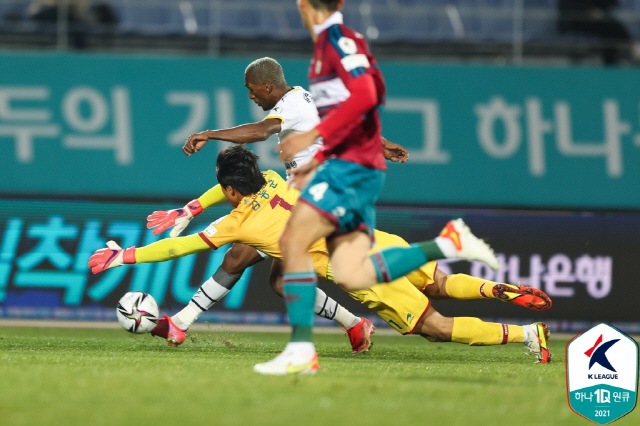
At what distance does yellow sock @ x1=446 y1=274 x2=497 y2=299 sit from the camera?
251 inches

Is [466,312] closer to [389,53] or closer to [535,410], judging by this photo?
[389,53]

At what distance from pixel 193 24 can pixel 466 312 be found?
15.9 ft

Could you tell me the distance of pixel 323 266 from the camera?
6.41 m

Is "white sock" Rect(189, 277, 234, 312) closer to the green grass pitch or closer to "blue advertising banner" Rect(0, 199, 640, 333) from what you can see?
the green grass pitch

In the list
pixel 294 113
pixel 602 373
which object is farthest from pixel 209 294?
pixel 602 373

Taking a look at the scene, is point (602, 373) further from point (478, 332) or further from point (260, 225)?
point (260, 225)

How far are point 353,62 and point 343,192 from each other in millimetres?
606

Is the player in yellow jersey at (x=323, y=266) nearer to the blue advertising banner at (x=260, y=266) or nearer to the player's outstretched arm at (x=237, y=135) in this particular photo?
the player's outstretched arm at (x=237, y=135)

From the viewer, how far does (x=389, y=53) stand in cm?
1131

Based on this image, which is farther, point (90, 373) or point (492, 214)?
point (492, 214)

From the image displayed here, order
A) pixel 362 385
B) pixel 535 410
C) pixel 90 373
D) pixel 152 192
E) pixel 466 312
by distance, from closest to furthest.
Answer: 1. pixel 535 410
2. pixel 362 385
3. pixel 90 373
4. pixel 466 312
5. pixel 152 192

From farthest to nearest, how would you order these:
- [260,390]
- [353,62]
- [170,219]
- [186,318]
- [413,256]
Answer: [186,318] < [170,219] < [413,256] < [353,62] < [260,390]

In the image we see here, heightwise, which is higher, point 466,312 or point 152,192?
point 152,192

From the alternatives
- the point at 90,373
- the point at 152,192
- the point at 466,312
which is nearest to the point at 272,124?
the point at 90,373
